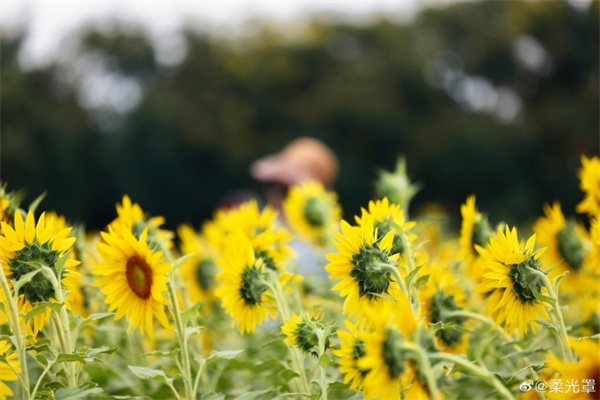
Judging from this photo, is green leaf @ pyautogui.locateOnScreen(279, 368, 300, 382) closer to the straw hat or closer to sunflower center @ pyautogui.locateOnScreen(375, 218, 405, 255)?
sunflower center @ pyautogui.locateOnScreen(375, 218, 405, 255)

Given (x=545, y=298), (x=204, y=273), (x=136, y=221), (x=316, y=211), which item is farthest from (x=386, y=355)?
(x=204, y=273)

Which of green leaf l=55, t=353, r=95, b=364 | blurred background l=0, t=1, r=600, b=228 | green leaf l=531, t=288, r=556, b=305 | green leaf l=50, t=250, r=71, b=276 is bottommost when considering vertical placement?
green leaf l=531, t=288, r=556, b=305

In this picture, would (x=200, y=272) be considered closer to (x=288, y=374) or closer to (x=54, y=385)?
(x=288, y=374)

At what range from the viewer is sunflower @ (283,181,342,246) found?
107 inches

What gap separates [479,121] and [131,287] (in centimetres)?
1185

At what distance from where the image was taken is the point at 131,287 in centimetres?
149

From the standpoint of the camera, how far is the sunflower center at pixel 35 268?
1.35m

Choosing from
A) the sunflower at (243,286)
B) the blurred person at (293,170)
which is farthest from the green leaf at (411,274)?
the blurred person at (293,170)

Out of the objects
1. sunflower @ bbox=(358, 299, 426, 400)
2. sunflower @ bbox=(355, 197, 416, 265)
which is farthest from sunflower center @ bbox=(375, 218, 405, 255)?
sunflower @ bbox=(358, 299, 426, 400)

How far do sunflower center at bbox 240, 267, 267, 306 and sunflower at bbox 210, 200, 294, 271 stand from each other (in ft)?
0.28

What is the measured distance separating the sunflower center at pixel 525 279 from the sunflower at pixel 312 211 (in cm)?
132

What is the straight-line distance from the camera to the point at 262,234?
5.50 ft

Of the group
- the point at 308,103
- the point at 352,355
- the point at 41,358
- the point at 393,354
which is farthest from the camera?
the point at 308,103

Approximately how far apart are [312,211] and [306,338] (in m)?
1.40
